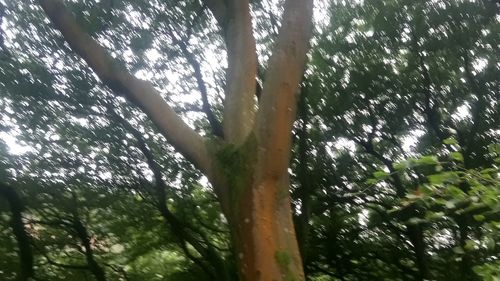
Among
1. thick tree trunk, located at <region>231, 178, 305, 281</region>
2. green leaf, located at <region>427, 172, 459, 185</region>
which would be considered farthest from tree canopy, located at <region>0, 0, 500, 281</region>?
green leaf, located at <region>427, 172, 459, 185</region>

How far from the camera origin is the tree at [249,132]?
381 centimetres

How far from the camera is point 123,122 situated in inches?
385

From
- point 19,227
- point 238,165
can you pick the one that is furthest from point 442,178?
point 19,227

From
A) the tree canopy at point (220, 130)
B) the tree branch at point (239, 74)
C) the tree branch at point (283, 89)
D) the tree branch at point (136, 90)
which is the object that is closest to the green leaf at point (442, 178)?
the tree branch at point (283, 89)

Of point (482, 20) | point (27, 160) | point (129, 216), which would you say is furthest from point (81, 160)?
point (482, 20)

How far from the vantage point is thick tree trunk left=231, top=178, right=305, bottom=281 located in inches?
147

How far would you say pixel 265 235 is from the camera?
12.4ft

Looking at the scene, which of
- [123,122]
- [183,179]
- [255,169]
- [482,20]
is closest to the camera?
[255,169]

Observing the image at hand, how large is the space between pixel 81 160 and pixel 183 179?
1.67 meters

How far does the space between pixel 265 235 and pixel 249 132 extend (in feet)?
2.34

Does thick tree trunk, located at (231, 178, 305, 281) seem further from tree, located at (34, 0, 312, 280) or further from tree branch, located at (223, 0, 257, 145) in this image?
tree branch, located at (223, 0, 257, 145)

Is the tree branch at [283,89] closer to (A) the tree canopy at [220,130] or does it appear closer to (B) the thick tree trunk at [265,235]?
(B) the thick tree trunk at [265,235]

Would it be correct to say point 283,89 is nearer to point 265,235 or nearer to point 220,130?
point 265,235

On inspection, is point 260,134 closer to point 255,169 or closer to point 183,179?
point 255,169
